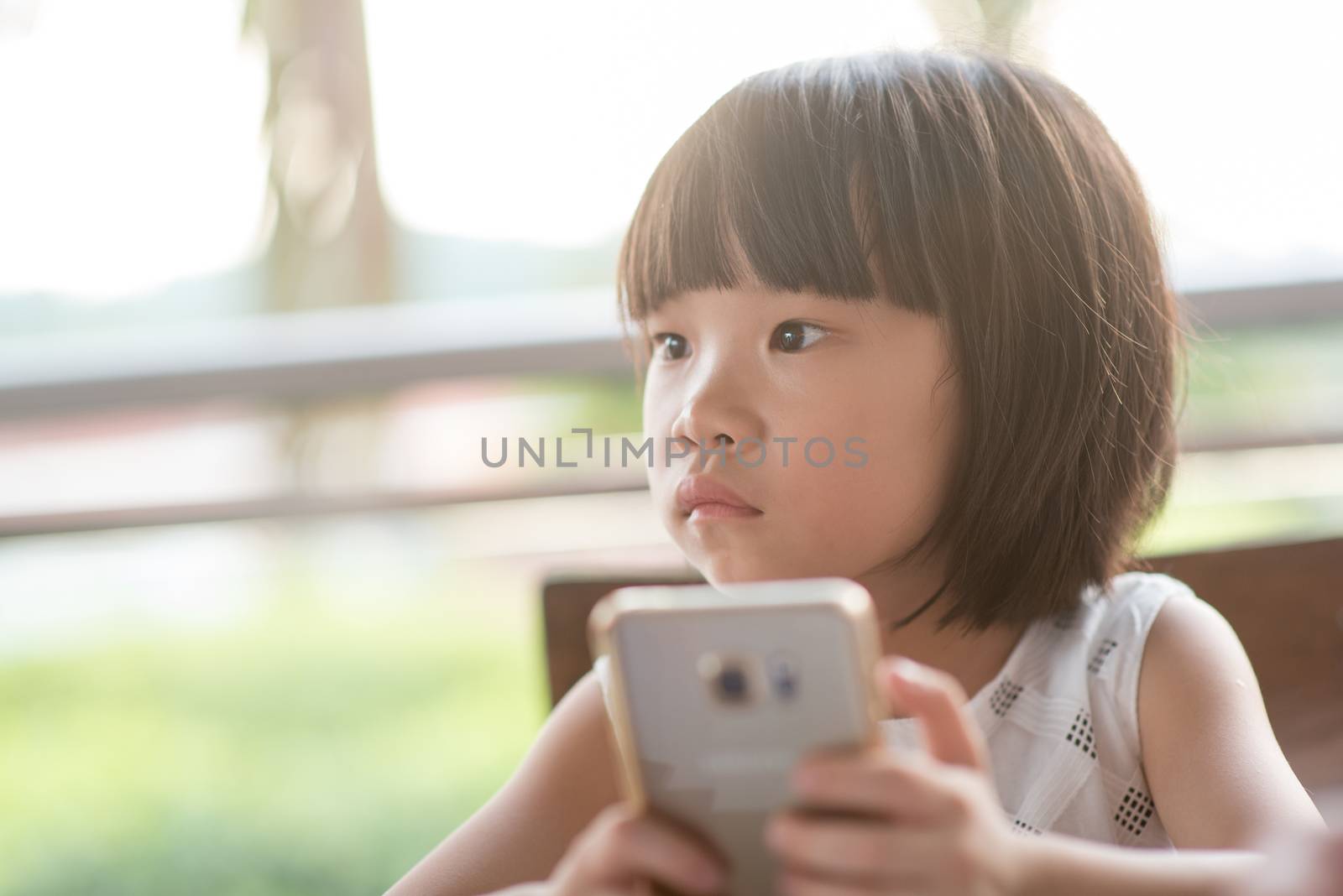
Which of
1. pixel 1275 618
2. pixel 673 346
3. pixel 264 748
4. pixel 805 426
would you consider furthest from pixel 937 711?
pixel 264 748

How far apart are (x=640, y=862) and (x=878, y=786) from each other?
0.10m

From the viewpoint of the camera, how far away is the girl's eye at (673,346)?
0.79 metres

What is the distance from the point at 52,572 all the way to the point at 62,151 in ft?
2.52

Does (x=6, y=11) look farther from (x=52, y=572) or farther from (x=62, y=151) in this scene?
(x=52, y=572)

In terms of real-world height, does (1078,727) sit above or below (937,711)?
below

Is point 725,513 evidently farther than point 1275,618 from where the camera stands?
No

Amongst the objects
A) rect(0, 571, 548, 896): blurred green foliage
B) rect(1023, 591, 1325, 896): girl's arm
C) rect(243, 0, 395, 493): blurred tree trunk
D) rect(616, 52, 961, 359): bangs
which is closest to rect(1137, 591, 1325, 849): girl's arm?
rect(1023, 591, 1325, 896): girl's arm

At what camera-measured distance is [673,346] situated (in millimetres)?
798

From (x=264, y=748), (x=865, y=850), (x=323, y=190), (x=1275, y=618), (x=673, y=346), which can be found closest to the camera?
(x=865, y=850)

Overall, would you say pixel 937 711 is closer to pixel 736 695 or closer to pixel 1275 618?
pixel 736 695

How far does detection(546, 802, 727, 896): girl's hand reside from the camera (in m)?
0.46

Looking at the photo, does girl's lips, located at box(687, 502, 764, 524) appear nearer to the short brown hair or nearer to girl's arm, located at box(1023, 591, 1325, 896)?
the short brown hair

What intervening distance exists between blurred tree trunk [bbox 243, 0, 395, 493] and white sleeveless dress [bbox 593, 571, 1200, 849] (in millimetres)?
1528

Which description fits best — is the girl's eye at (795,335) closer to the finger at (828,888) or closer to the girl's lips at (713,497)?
the girl's lips at (713,497)
